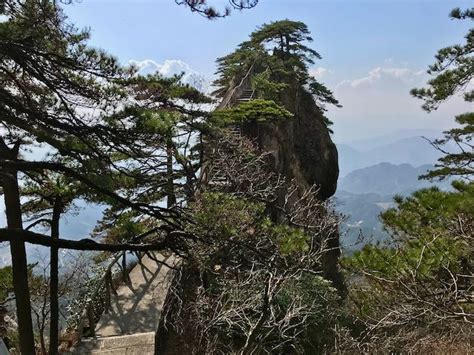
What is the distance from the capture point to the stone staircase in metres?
8.72

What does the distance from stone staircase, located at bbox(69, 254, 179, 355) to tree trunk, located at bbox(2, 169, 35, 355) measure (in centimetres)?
258

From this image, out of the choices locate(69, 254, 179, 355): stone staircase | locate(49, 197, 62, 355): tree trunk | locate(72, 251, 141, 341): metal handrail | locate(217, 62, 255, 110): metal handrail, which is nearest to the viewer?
locate(49, 197, 62, 355): tree trunk

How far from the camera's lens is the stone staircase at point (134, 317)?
8.72 m

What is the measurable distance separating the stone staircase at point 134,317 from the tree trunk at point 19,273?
2575mm

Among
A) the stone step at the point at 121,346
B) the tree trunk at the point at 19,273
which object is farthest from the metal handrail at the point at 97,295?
the tree trunk at the point at 19,273

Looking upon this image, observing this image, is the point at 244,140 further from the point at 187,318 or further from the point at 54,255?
the point at 54,255

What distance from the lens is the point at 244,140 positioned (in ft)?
34.6

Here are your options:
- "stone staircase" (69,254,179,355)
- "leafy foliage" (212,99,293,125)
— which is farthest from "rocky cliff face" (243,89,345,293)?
"stone staircase" (69,254,179,355)

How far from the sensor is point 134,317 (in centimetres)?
1092

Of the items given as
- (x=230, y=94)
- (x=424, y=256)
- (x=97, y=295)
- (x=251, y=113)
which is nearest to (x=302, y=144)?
(x=230, y=94)

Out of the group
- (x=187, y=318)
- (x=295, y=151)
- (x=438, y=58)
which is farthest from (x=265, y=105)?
(x=187, y=318)

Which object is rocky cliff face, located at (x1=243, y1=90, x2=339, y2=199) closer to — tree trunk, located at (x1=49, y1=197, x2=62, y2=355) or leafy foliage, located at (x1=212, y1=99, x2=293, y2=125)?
leafy foliage, located at (x1=212, y1=99, x2=293, y2=125)

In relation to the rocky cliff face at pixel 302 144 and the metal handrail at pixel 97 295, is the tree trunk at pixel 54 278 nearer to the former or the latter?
the metal handrail at pixel 97 295

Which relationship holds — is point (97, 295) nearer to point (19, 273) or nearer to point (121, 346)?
point (121, 346)
